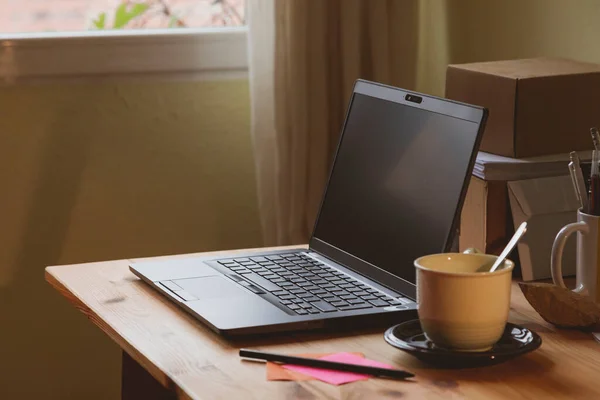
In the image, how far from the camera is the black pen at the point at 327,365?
1118mm

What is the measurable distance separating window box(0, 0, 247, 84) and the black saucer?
4.33 feet

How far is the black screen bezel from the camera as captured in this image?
4.28ft

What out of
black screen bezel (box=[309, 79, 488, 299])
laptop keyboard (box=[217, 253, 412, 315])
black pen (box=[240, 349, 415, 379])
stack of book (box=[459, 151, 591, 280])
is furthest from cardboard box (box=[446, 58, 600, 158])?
black pen (box=[240, 349, 415, 379])

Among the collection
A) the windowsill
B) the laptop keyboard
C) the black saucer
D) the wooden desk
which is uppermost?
the windowsill

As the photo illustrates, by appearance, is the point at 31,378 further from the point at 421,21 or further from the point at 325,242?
the point at 421,21

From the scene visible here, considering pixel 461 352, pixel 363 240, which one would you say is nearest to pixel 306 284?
pixel 363 240

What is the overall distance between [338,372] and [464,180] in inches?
12.9

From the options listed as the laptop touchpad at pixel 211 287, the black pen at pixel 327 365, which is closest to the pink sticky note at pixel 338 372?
the black pen at pixel 327 365

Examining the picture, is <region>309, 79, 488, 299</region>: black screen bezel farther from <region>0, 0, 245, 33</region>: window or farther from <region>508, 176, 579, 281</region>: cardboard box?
<region>0, 0, 245, 33</region>: window

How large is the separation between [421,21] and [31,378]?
1284 millimetres

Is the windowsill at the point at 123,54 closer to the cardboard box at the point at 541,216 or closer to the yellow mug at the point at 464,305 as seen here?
the cardboard box at the point at 541,216

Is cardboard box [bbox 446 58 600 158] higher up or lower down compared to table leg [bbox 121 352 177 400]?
higher up

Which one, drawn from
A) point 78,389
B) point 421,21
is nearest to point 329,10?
point 421,21

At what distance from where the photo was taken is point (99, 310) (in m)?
1.38
